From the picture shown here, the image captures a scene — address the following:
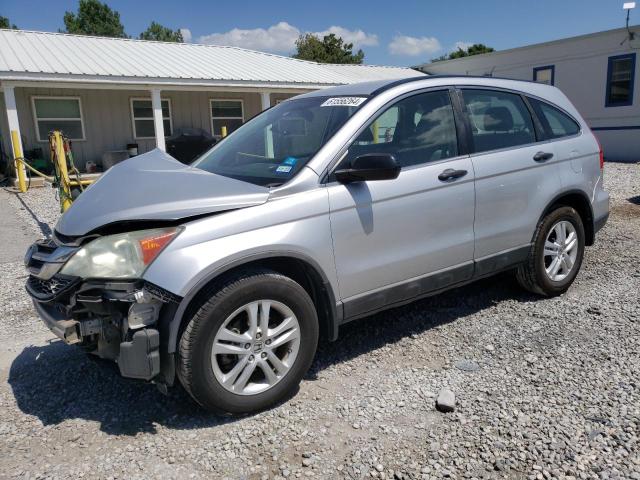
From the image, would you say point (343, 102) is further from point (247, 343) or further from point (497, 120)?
point (247, 343)

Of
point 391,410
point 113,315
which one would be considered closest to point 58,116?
point 113,315

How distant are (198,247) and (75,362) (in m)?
1.73

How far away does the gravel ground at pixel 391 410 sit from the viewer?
2.61 metres

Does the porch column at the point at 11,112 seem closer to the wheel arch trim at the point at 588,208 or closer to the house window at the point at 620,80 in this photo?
the wheel arch trim at the point at 588,208

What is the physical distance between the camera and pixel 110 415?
123 inches

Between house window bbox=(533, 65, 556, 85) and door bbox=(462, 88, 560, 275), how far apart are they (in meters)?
16.9

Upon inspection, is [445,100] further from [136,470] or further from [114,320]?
[136,470]

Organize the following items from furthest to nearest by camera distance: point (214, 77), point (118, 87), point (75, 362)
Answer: point (214, 77), point (118, 87), point (75, 362)

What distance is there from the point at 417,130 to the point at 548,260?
5.97ft

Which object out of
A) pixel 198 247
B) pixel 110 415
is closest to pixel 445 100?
pixel 198 247

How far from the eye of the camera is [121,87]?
14844 millimetres

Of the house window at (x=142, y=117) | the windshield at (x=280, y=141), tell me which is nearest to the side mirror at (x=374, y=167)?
the windshield at (x=280, y=141)

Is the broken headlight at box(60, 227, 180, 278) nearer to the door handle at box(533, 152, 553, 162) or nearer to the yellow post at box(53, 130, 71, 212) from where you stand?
the door handle at box(533, 152, 553, 162)

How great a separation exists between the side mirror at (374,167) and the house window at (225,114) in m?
16.3
